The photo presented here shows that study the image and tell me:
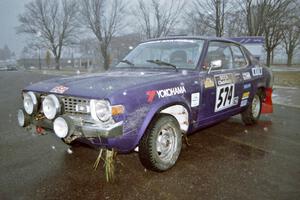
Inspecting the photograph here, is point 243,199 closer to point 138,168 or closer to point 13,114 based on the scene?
point 138,168

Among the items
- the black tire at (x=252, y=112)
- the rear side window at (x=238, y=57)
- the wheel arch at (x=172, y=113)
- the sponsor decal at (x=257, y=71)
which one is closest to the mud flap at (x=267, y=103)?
the black tire at (x=252, y=112)

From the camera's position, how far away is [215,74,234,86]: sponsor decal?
4025 millimetres

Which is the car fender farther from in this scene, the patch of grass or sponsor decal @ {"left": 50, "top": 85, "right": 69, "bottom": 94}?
the patch of grass

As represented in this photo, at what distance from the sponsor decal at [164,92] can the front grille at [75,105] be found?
2.21 ft

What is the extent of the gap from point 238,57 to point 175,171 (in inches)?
103

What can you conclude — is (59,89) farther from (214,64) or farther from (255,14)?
(255,14)

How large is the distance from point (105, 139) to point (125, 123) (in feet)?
0.86

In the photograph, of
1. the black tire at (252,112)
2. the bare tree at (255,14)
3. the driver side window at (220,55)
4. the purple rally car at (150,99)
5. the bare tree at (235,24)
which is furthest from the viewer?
the bare tree at (235,24)

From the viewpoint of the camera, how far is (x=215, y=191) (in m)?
2.85

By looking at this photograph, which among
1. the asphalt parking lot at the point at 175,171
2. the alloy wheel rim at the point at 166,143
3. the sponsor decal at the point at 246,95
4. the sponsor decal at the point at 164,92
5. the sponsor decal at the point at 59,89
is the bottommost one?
the asphalt parking lot at the point at 175,171

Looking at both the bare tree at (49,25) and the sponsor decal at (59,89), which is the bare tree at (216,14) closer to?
the sponsor decal at (59,89)

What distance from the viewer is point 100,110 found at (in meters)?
2.75

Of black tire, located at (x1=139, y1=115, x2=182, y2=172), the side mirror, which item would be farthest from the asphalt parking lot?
the side mirror

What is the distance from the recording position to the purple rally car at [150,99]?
277 cm
